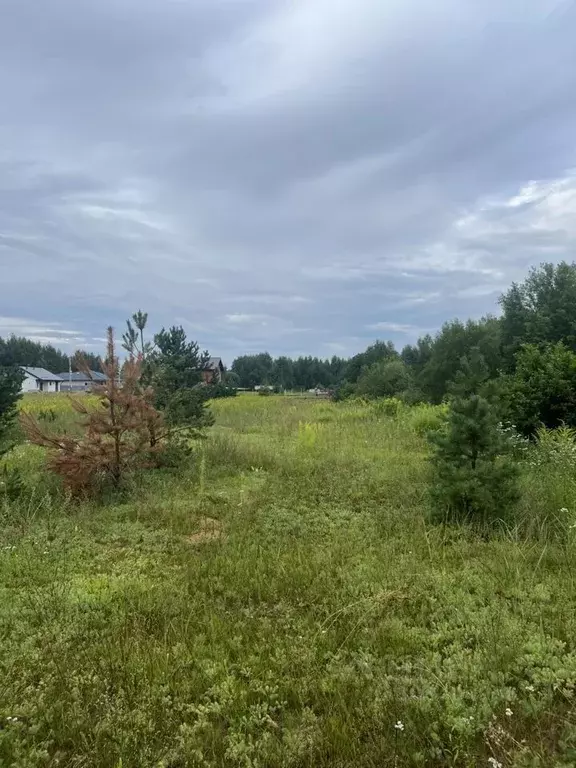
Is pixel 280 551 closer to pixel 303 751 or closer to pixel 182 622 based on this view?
pixel 182 622

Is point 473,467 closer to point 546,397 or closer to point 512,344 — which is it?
point 546,397

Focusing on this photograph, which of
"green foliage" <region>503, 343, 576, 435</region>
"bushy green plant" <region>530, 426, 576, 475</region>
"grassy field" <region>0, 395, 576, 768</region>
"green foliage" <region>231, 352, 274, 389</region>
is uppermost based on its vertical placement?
"green foliage" <region>231, 352, 274, 389</region>

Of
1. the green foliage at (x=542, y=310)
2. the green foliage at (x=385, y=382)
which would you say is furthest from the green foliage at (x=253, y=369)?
the green foliage at (x=542, y=310)

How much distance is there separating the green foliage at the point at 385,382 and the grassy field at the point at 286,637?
97.9ft

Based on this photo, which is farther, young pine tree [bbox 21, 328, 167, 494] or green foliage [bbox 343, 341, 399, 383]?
green foliage [bbox 343, 341, 399, 383]

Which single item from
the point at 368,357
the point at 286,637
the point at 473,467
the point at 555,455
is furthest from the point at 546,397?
the point at 368,357

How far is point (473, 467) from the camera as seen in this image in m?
5.22

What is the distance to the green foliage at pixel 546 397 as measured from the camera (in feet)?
31.8

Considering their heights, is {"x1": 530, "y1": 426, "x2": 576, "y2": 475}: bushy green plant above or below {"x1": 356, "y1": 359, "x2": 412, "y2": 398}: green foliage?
below

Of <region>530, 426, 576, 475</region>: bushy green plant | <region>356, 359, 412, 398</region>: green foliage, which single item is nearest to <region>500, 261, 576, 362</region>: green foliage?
<region>356, 359, 412, 398</region>: green foliage

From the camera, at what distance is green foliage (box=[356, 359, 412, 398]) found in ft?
116

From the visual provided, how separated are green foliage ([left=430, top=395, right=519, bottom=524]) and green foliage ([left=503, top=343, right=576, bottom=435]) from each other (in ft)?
15.6

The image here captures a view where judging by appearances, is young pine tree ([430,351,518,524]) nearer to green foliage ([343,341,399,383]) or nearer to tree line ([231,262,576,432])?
tree line ([231,262,576,432])

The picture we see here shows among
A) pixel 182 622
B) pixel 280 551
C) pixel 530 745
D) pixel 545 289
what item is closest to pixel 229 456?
pixel 280 551
